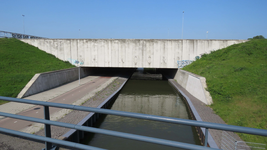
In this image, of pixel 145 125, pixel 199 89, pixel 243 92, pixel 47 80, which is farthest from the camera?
pixel 47 80

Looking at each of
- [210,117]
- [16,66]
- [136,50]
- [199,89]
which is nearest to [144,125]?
[210,117]

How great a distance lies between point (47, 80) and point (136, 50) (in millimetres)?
13343

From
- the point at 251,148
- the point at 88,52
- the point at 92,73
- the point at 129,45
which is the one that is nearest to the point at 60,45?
the point at 88,52

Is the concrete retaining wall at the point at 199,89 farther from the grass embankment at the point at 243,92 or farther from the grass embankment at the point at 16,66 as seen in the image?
the grass embankment at the point at 16,66

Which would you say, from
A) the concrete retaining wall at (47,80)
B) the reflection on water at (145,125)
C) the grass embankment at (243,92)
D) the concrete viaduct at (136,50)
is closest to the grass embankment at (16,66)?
the concrete retaining wall at (47,80)

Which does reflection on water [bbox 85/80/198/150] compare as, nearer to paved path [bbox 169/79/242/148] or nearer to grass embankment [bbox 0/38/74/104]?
paved path [bbox 169/79/242/148]

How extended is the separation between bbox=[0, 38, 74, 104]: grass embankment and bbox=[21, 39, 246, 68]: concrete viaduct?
2.87 meters

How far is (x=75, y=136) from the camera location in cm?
802

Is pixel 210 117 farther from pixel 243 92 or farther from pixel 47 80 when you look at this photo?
pixel 47 80

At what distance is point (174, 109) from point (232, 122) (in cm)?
518

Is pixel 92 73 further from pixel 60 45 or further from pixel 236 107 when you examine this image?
pixel 236 107

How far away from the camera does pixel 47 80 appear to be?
57.2 feet

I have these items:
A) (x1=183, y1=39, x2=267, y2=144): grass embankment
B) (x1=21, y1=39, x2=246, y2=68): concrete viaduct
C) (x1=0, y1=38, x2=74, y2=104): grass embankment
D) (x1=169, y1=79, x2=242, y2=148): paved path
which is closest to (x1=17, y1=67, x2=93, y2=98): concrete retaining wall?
(x1=0, y1=38, x2=74, y2=104): grass embankment

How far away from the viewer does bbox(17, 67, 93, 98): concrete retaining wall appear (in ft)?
48.3
